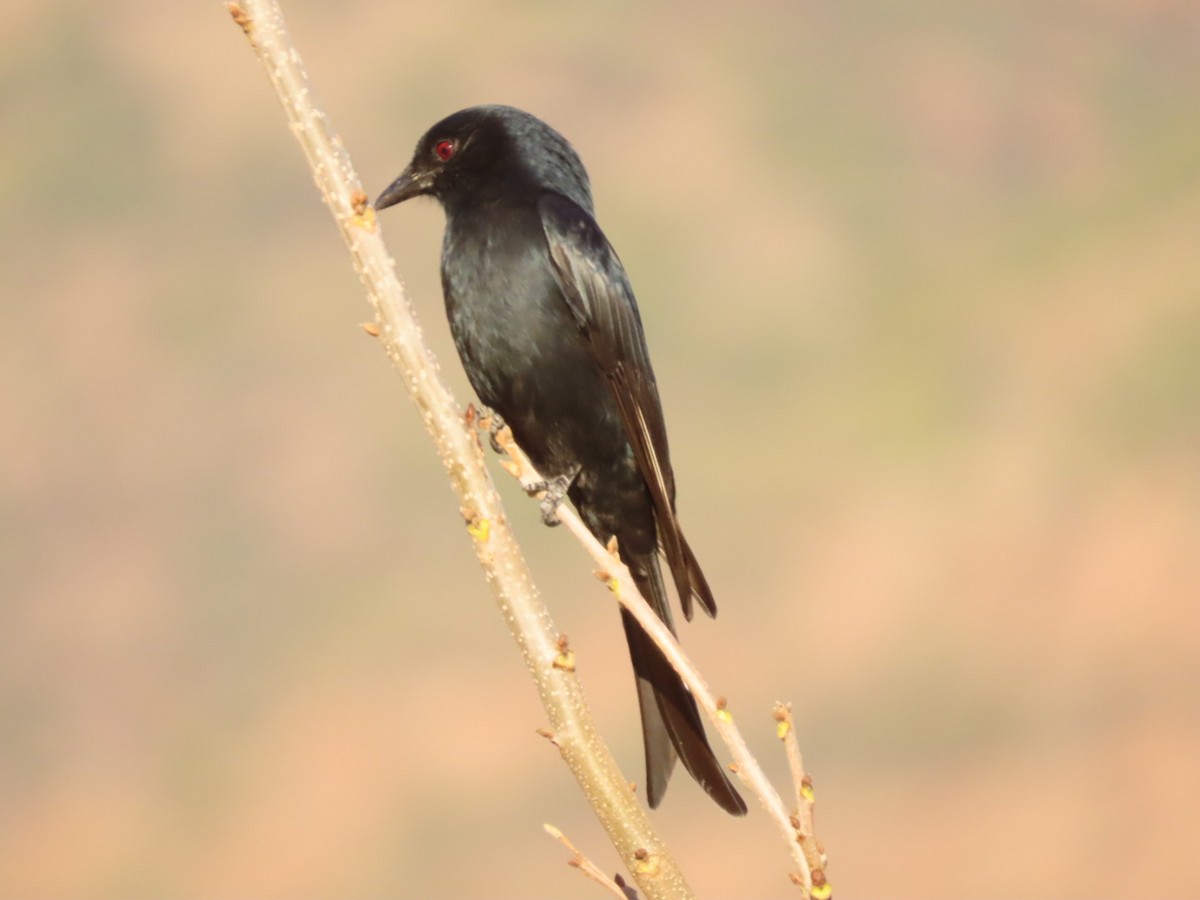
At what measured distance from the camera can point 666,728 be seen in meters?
2.57

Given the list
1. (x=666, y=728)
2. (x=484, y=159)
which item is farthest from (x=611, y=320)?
(x=666, y=728)

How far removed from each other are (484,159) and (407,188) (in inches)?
8.9

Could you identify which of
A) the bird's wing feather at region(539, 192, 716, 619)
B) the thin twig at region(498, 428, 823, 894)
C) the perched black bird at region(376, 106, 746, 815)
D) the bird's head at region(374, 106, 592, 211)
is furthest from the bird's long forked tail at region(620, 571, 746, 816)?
the bird's head at region(374, 106, 592, 211)

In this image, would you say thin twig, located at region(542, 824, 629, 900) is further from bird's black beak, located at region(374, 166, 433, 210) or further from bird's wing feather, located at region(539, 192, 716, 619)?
bird's black beak, located at region(374, 166, 433, 210)

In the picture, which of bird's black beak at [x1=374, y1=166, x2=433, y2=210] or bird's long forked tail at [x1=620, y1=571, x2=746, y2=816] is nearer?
bird's long forked tail at [x1=620, y1=571, x2=746, y2=816]

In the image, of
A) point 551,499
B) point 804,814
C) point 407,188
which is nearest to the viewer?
point 804,814

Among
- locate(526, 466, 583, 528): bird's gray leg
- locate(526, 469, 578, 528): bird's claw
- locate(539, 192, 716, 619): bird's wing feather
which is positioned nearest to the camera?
locate(526, 466, 583, 528): bird's gray leg

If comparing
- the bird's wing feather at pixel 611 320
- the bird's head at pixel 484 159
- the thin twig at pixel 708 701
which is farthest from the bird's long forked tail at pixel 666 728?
the bird's head at pixel 484 159

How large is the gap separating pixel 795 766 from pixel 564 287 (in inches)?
68.8

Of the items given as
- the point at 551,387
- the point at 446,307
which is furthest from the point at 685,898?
the point at 446,307

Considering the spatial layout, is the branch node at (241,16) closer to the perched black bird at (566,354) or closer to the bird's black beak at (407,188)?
the perched black bird at (566,354)

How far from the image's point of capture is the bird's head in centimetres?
335

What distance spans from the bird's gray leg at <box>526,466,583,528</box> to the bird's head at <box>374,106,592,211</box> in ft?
2.56

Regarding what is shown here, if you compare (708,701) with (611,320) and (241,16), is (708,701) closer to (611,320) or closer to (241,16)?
(241,16)
